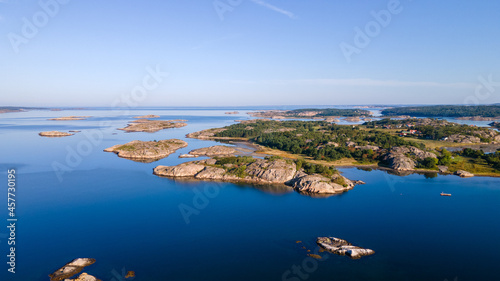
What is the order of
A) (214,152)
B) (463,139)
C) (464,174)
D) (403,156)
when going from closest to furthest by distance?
(464,174) < (403,156) < (214,152) < (463,139)

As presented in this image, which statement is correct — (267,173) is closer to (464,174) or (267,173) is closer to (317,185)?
(317,185)

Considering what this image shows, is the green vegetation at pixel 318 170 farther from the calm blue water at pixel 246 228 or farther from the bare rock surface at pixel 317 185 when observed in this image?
the calm blue water at pixel 246 228

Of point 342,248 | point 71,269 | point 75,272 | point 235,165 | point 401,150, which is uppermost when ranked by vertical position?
point 401,150

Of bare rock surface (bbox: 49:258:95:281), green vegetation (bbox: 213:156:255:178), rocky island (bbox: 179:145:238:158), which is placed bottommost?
rocky island (bbox: 179:145:238:158)

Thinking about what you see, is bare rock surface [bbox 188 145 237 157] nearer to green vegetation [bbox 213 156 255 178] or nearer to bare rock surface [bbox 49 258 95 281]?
green vegetation [bbox 213 156 255 178]

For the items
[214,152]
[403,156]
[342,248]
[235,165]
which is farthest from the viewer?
[214,152]

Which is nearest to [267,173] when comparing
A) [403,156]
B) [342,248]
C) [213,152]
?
[342,248]

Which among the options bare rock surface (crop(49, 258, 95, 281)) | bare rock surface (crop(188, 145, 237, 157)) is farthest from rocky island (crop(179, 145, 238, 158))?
bare rock surface (crop(49, 258, 95, 281))
